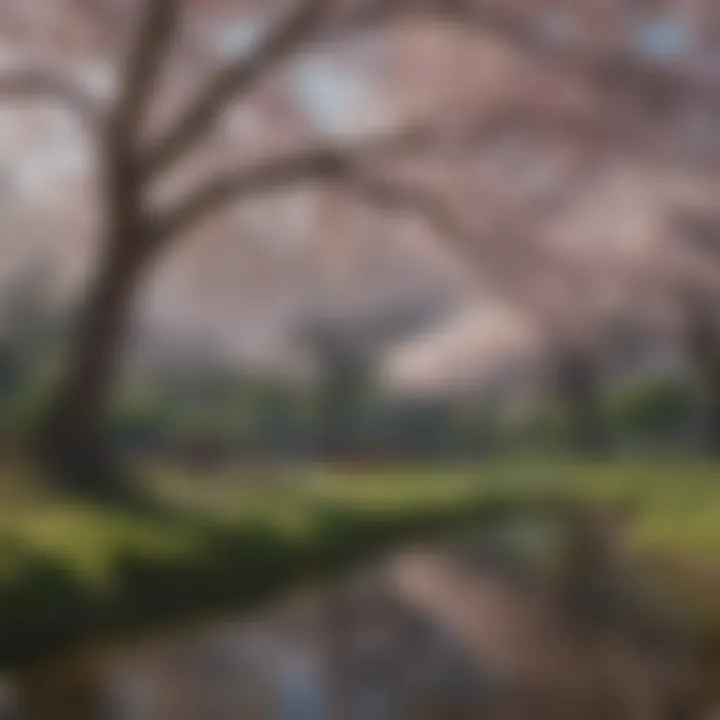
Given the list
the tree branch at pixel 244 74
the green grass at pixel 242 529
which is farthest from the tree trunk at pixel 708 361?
the tree branch at pixel 244 74

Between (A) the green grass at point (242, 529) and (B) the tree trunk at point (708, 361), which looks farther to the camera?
(B) the tree trunk at point (708, 361)

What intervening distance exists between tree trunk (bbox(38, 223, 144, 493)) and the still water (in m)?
0.13

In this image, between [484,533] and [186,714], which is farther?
[484,533]

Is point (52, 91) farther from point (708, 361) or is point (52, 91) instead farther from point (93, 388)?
point (708, 361)

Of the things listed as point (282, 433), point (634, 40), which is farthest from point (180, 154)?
point (634, 40)

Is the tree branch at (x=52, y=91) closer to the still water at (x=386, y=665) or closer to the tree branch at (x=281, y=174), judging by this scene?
the tree branch at (x=281, y=174)

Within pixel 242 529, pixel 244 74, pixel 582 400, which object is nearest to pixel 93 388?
pixel 242 529

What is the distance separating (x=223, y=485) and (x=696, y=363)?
359 mm

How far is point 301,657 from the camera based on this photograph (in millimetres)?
773

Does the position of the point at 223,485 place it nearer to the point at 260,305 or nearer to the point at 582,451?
the point at 260,305

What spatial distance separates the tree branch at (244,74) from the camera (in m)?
0.84

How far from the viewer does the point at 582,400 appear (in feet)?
2.86

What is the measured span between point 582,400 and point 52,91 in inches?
17.4

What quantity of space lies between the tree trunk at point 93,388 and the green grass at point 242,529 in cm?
3
